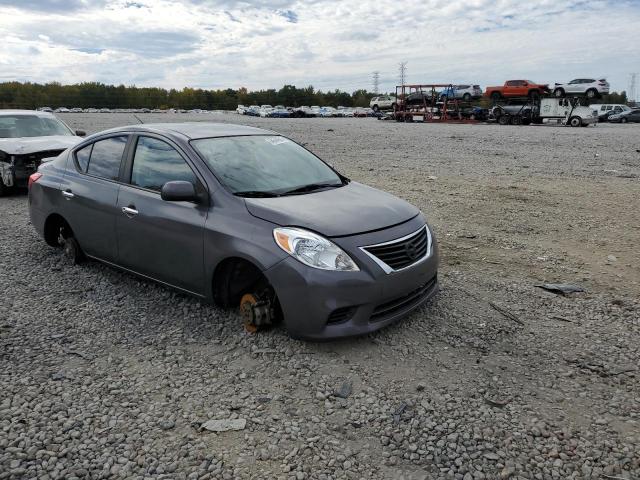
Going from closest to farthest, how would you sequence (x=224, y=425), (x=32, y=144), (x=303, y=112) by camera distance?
(x=224, y=425) < (x=32, y=144) < (x=303, y=112)

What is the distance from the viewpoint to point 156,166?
4.87 m

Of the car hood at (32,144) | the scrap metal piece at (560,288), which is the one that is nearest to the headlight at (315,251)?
the scrap metal piece at (560,288)

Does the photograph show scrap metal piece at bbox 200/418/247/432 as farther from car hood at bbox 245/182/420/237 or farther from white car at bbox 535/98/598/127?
white car at bbox 535/98/598/127

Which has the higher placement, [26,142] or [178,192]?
[26,142]

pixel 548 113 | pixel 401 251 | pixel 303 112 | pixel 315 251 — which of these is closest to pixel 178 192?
pixel 315 251

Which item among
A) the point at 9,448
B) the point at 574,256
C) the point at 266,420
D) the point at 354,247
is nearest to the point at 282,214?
the point at 354,247

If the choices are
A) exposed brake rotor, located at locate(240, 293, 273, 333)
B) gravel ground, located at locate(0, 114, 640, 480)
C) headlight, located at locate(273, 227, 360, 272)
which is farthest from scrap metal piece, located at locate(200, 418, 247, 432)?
headlight, located at locate(273, 227, 360, 272)

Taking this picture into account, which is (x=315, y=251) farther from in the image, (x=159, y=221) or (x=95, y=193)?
(x=95, y=193)

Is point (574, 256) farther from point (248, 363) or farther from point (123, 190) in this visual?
point (123, 190)

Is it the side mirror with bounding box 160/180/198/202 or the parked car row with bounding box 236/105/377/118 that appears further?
the parked car row with bounding box 236/105/377/118

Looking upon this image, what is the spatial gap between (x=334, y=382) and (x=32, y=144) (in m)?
8.76

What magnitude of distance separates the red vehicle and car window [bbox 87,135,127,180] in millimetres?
37405

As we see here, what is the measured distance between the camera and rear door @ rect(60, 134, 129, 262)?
204 inches

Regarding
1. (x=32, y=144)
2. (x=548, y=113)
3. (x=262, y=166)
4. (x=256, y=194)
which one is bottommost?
(x=256, y=194)
